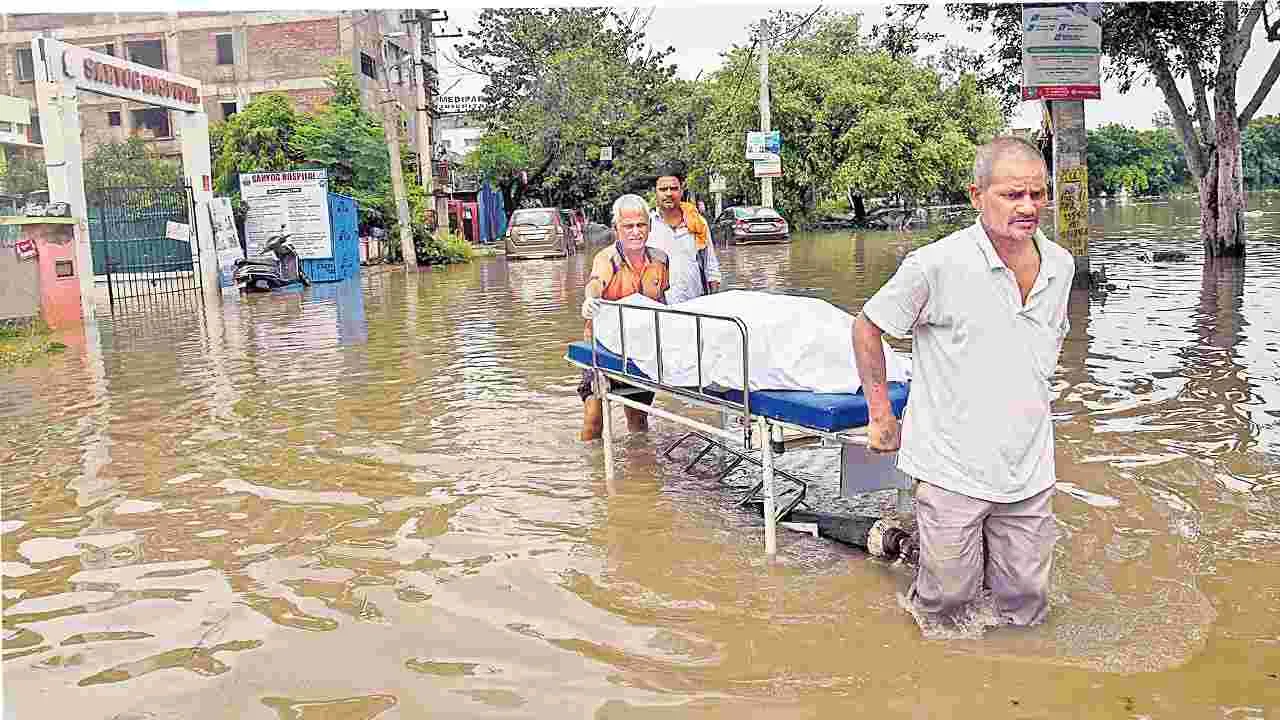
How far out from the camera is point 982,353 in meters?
4.01

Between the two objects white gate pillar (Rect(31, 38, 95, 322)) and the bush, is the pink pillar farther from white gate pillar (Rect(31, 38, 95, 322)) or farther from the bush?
the bush

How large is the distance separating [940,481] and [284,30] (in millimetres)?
43261

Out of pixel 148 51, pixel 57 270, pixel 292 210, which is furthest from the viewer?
pixel 148 51

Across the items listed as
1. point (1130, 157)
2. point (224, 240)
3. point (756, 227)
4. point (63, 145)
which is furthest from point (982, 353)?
point (1130, 157)

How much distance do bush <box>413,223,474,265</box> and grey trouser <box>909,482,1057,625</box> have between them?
28.1m

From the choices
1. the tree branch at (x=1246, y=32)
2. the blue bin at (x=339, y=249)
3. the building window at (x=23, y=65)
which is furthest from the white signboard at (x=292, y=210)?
the building window at (x=23, y=65)

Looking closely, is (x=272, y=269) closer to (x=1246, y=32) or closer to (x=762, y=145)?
(x=1246, y=32)

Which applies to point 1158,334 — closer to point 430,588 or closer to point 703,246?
point 703,246

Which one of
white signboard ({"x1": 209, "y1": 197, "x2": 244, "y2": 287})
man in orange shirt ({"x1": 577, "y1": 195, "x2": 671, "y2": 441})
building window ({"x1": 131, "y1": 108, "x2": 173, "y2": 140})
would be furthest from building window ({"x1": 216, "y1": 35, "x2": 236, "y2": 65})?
man in orange shirt ({"x1": 577, "y1": 195, "x2": 671, "y2": 441})

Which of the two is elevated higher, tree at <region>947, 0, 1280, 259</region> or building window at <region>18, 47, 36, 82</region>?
building window at <region>18, 47, 36, 82</region>

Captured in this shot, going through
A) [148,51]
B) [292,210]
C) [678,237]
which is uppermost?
[148,51]

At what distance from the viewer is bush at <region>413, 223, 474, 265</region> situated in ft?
104

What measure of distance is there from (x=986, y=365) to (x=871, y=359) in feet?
1.24

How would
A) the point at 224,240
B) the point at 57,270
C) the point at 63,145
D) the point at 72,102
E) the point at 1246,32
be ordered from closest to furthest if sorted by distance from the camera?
the point at 57,270 → the point at 63,145 → the point at 72,102 → the point at 1246,32 → the point at 224,240
